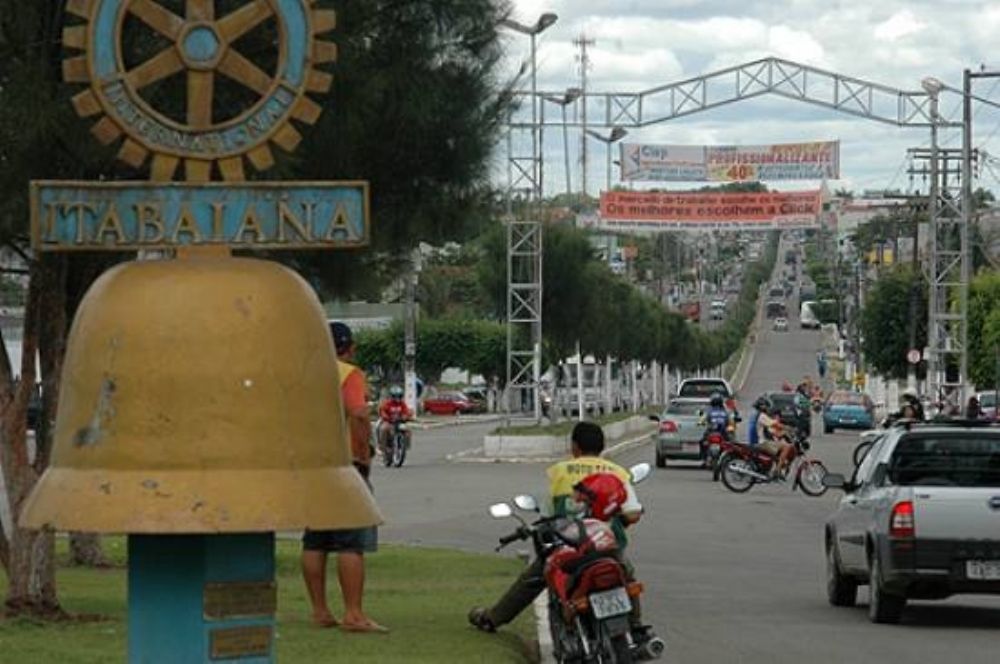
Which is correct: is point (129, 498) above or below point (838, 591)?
above

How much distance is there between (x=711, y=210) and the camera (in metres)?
67.1

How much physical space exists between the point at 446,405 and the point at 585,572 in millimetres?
84262

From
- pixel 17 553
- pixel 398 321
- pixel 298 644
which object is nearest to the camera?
pixel 298 644

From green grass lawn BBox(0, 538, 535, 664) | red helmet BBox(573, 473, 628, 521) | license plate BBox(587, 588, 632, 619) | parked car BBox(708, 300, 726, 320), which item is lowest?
green grass lawn BBox(0, 538, 535, 664)

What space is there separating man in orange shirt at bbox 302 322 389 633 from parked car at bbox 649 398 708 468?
3068cm

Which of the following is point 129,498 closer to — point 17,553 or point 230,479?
point 230,479

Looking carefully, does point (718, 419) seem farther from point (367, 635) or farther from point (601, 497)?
point (601, 497)

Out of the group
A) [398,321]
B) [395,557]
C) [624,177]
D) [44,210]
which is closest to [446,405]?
[398,321]

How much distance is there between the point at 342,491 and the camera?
7906 mm

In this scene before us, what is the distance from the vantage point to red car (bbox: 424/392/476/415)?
95.9m

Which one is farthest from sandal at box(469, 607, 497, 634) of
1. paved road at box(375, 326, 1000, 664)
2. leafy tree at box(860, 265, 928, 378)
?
leafy tree at box(860, 265, 928, 378)

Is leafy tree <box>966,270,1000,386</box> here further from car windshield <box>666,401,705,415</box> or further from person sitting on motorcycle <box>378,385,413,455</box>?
person sitting on motorcycle <box>378,385,413,455</box>

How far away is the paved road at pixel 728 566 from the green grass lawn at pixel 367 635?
149cm

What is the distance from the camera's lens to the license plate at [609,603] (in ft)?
39.3
